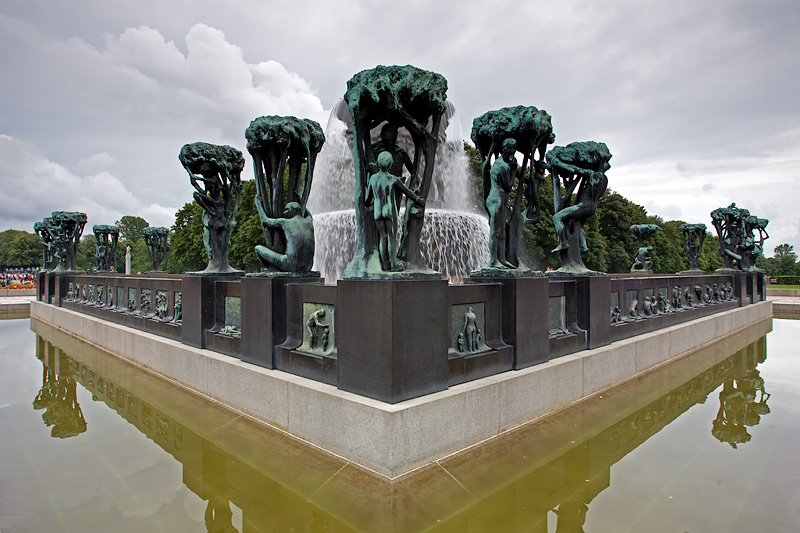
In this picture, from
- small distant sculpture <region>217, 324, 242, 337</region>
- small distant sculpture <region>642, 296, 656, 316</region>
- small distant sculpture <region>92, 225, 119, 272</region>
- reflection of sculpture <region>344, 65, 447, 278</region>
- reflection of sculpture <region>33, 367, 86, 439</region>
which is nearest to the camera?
reflection of sculpture <region>344, 65, 447, 278</region>

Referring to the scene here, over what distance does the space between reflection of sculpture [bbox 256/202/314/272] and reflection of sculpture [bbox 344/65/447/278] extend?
5.12 feet

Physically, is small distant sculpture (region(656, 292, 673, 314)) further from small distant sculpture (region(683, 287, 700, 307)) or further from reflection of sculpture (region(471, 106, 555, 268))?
reflection of sculpture (region(471, 106, 555, 268))

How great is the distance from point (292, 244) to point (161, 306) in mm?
4155

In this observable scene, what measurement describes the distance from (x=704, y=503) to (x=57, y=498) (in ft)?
17.6

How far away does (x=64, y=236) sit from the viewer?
19312 mm

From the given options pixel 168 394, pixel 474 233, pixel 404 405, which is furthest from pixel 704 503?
Answer: pixel 474 233

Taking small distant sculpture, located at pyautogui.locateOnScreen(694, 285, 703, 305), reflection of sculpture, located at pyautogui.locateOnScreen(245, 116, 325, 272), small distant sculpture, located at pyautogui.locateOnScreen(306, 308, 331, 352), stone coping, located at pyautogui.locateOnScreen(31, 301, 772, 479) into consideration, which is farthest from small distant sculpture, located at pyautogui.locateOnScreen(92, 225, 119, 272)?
small distant sculpture, located at pyautogui.locateOnScreen(694, 285, 703, 305)

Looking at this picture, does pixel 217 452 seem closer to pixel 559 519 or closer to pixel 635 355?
pixel 559 519

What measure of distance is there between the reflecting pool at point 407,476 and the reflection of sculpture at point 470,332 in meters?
1.07

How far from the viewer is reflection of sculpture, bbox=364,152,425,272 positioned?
475 cm

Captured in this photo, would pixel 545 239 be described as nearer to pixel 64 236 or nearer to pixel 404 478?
pixel 64 236

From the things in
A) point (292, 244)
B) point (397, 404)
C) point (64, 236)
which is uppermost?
point (64, 236)

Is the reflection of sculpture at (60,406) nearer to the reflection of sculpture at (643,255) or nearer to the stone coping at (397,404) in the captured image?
the stone coping at (397,404)

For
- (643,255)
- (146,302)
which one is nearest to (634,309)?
(146,302)
